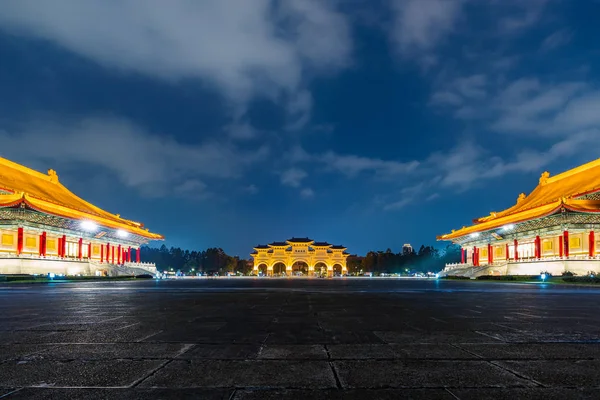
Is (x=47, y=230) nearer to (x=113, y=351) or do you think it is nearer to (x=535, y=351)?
(x=113, y=351)

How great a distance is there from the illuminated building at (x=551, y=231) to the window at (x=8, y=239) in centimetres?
4917

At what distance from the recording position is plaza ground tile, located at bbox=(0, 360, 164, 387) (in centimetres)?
332

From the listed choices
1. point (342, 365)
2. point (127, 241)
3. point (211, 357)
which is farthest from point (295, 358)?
point (127, 241)

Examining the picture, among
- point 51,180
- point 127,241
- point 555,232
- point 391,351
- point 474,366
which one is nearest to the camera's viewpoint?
point 474,366

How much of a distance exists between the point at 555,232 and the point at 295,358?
48124 mm

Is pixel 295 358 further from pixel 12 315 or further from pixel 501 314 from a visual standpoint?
pixel 12 315

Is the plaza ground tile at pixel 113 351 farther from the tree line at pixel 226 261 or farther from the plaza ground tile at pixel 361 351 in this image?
the tree line at pixel 226 261

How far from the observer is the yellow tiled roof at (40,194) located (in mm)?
38588

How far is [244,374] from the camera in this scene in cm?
361

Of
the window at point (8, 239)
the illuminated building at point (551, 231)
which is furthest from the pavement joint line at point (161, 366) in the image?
the window at point (8, 239)

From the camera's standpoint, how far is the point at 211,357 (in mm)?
4293

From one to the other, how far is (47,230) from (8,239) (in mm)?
4742

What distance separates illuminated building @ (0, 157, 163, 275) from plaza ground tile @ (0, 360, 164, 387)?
39561 mm

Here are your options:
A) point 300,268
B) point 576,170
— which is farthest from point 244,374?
point 300,268
